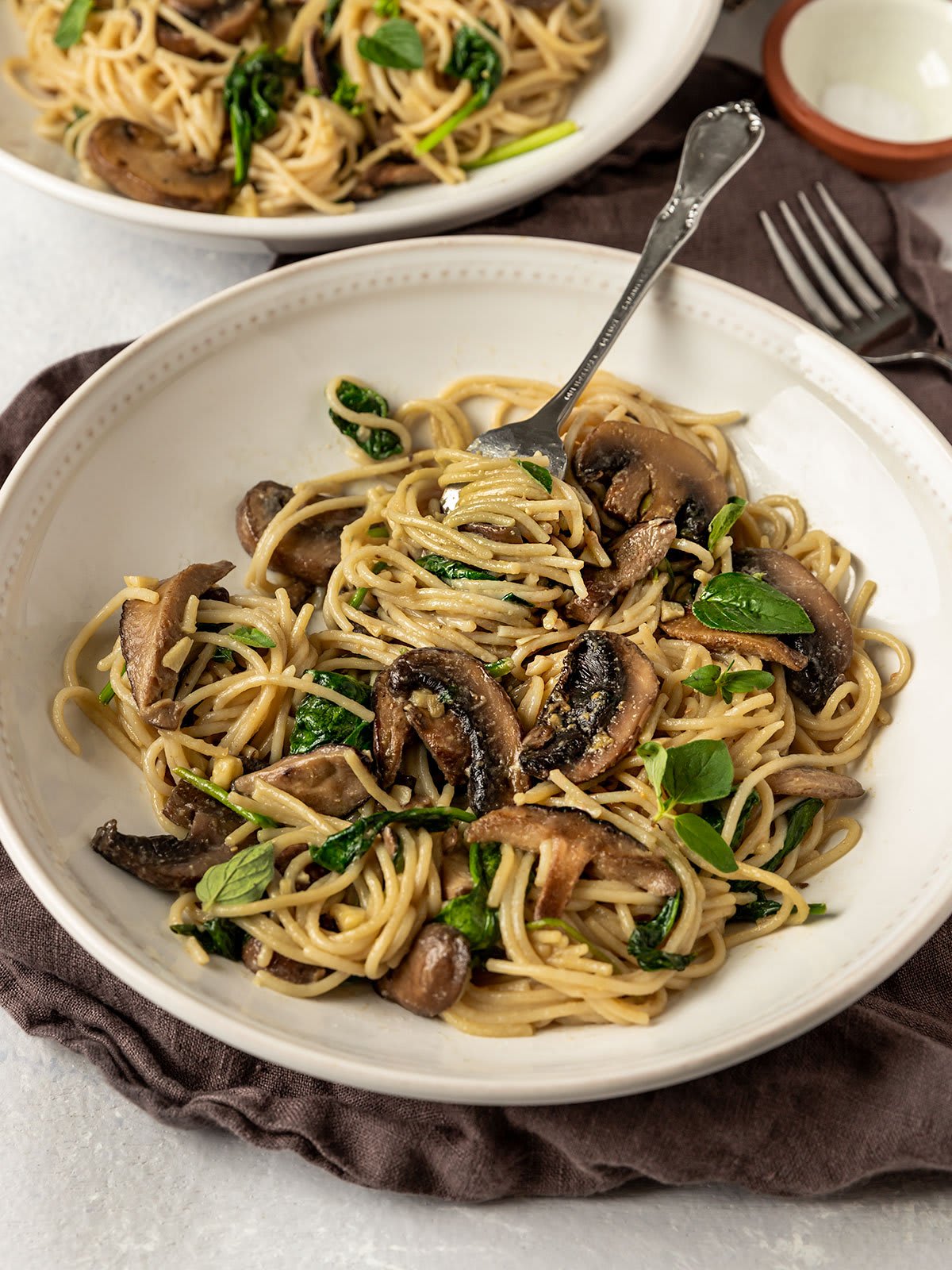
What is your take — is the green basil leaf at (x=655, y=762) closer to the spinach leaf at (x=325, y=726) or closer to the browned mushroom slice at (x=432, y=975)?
the browned mushroom slice at (x=432, y=975)

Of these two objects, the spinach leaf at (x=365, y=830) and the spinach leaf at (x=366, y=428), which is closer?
the spinach leaf at (x=365, y=830)

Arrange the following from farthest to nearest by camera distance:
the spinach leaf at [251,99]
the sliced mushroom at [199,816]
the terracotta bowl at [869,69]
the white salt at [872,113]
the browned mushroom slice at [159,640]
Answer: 1. the white salt at [872,113]
2. the terracotta bowl at [869,69]
3. the spinach leaf at [251,99]
4. the browned mushroom slice at [159,640]
5. the sliced mushroom at [199,816]

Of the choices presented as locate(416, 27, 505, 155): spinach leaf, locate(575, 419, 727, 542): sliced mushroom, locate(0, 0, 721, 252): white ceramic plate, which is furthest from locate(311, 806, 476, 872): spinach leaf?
locate(416, 27, 505, 155): spinach leaf

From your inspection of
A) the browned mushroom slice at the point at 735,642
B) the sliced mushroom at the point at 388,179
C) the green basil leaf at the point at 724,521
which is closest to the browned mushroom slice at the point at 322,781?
the browned mushroom slice at the point at 735,642

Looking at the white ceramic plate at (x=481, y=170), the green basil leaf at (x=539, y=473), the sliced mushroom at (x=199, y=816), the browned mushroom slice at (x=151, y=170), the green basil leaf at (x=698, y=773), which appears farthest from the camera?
the browned mushroom slice at (x=151, y=170)

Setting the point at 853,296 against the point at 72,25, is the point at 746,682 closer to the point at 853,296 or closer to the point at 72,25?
the point at 853,296

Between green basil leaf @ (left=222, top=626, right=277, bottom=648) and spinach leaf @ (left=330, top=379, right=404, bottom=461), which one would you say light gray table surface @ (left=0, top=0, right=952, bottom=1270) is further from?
spinach leaf @ (left=330, top=379, right=404, bottom=461)
